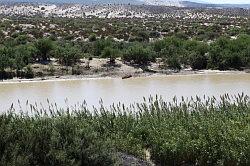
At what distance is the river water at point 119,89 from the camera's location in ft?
71.8

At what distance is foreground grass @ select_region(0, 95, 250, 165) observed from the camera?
743 centimetres

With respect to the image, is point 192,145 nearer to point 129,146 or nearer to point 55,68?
point 129,146

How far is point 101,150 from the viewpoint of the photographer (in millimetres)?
7660

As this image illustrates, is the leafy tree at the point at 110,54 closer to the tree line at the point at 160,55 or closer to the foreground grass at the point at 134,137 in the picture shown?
the tree line at the point at 160,55

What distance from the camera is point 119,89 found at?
24.7 m

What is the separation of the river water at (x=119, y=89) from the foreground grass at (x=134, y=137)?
31.1 ft

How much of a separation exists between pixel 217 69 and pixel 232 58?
50.4 inches

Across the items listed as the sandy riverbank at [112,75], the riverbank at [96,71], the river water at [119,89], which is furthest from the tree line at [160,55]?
the river water at [119,89]

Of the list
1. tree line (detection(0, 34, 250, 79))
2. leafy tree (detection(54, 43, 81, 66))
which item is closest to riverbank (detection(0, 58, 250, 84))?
leafy tree (detection(54, 43, 81, 66))

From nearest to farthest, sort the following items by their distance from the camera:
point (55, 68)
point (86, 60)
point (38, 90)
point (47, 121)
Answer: point (47, 121) → point (38, 90) → point (55, 68) → point (86, 60)

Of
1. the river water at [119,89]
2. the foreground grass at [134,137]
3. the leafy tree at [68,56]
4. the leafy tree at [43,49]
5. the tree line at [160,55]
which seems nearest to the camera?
the foreground grass at [134,137]

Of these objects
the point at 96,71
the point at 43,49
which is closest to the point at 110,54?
the point at 96,71

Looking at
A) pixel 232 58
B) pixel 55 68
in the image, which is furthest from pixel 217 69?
pixel 55 68

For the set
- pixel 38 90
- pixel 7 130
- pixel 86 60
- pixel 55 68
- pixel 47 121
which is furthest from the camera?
pixel 86 60
